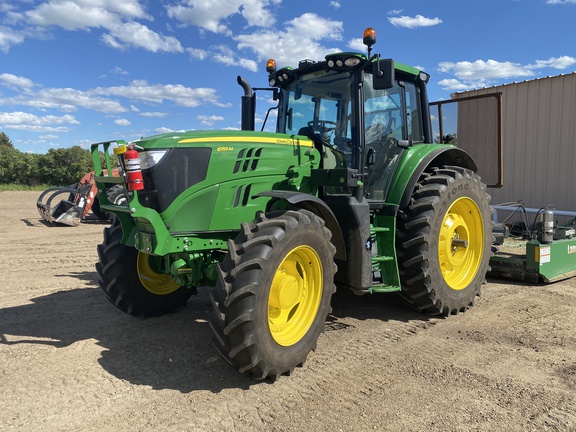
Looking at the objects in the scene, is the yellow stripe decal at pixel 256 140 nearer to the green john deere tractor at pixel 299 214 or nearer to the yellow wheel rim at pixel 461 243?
the green john deere tractor at pixel 299 214

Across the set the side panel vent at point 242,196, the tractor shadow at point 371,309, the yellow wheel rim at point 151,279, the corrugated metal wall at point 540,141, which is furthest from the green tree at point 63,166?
the side panel vent at point 242,196

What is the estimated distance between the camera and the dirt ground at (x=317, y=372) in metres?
2.92

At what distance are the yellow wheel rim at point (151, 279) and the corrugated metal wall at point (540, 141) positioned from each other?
7.92 metres

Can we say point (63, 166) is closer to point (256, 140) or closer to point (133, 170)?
point (256, 140)

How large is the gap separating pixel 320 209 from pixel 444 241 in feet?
5.69

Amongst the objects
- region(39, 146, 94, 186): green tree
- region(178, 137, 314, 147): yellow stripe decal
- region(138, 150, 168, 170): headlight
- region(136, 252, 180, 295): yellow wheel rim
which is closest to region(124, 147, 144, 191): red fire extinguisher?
region(138, 150, 168, 170): headlight

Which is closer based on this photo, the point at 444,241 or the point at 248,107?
the point at 444,241

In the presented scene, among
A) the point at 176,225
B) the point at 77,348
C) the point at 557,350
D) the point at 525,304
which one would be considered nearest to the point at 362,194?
the point at 176,225

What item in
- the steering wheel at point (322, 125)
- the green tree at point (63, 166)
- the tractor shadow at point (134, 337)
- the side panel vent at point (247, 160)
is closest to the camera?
the tractor shadow at point (134, 337)

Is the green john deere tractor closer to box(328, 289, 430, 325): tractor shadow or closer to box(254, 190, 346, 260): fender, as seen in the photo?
box(254, 190, 346, 260): fender

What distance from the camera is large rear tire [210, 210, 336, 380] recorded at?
3139 millimetres

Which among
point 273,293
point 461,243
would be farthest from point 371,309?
point 273,293

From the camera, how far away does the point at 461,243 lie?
5172 mm

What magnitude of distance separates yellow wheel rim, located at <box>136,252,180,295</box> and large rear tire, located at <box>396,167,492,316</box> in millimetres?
2389
